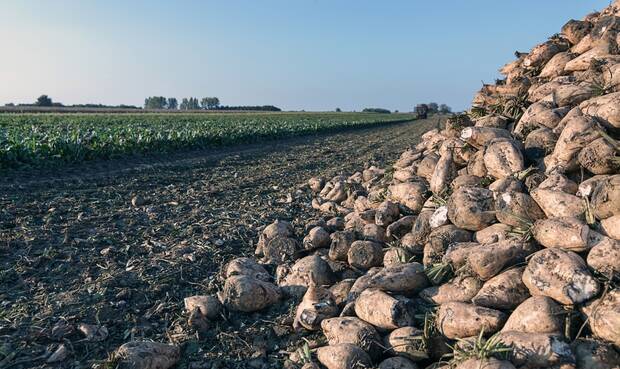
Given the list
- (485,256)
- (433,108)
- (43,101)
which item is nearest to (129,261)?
(485,256)

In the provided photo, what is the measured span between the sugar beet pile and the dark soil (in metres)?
0.22

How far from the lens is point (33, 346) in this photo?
9.69 ft

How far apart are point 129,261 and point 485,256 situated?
317 cm

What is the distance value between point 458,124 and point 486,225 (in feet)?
6.42

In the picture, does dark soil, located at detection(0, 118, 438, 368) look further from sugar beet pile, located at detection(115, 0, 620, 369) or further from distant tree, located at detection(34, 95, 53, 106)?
distant tree, located at detection(34, 95, 53, 106)

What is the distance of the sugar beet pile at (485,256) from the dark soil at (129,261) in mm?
216

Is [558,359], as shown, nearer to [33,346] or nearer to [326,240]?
[326,240]

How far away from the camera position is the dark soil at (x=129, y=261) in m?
3.02

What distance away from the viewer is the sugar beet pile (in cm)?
240

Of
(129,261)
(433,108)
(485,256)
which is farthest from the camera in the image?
(433,108)

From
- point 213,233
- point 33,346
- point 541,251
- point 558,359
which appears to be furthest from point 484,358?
point 213,233

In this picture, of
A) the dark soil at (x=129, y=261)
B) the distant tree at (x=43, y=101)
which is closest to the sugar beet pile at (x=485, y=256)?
the dark soil at (x=129, y=261)

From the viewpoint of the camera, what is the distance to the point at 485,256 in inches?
111

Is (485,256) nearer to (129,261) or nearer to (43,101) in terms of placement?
(129,261)
